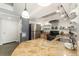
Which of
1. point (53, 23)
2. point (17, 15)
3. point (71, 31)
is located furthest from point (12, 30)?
point (71, 31)

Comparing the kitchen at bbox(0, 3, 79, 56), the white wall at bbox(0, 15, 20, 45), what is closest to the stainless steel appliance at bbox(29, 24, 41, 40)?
the kitchen at bbox(0, 3, 79, 56)

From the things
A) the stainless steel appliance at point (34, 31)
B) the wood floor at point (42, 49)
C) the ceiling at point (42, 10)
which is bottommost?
the wood floor at point (42, 49)

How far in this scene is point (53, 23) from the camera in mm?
1930

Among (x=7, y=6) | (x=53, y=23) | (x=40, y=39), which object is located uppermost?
(x=7, y=6)

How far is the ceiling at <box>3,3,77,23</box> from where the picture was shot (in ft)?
6.29

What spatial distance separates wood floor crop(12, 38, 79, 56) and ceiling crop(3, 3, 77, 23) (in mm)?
386

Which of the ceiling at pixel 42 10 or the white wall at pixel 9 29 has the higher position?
the ceiling at pixel 42 10

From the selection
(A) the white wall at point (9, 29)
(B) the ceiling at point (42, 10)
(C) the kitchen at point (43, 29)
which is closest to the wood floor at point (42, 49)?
(C) the kitchen at point (43, 29)

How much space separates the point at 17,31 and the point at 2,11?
1.38 feet

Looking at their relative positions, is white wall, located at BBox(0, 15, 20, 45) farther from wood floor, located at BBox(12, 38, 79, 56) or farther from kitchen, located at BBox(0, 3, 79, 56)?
wood floor, located at BBox(12, 38, 79, 56)

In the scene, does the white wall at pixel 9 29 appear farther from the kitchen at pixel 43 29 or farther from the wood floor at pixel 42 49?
the wood floor at pixel 42 49

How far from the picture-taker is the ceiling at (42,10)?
192 cm

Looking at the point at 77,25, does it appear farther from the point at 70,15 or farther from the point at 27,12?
the point at 27,12

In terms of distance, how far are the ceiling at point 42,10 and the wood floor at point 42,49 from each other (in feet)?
1.27
